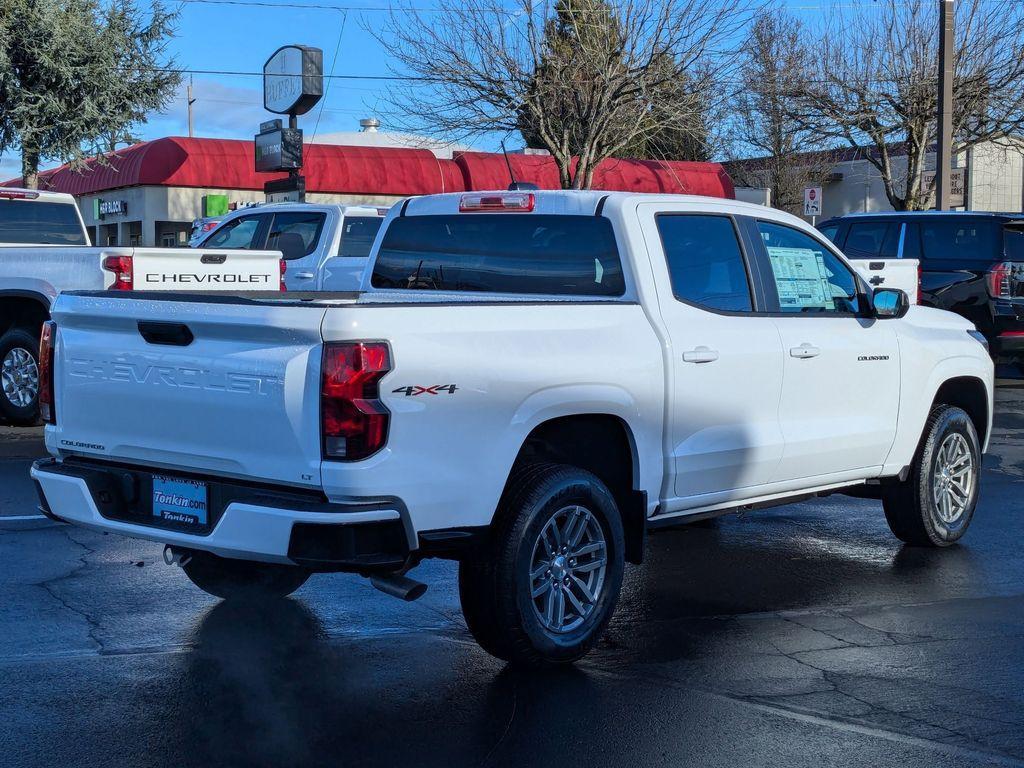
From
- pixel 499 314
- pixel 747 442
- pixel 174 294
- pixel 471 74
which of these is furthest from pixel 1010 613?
pixel 471 74

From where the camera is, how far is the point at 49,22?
75.9 ft

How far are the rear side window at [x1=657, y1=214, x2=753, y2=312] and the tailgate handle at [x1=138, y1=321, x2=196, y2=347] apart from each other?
2159mm

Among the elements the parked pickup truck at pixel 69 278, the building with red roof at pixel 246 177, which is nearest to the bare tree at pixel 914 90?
the building with red roof at pixel 246 177

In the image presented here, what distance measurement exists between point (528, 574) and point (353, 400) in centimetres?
107

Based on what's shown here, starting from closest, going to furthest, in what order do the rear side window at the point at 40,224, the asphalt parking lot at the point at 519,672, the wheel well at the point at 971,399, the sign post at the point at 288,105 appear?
the asphalt parking lot at the point at 519,672
the wheel well at the point at 971,399
the rear side window at the point at 40,224
the sign post at the point at 288,105

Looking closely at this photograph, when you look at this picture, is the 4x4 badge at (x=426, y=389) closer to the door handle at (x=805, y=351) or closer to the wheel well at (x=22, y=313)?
the door handle at (x=805, y=351)

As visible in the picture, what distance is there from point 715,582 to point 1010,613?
1.42m

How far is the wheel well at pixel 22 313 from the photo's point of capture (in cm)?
1246

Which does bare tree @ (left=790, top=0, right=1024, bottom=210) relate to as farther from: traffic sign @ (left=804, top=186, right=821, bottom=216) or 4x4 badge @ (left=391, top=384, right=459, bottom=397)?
4x4 badge @ (left=391, top=384, right=459, bottom=397)

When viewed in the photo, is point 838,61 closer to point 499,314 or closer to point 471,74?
point 471,74

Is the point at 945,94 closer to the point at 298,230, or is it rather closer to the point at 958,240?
the point at 958,240

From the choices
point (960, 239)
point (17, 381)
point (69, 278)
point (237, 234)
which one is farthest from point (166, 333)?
point (960, 239)

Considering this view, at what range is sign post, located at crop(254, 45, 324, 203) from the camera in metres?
24.4

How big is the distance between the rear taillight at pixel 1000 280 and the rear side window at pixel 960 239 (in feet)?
0.46
